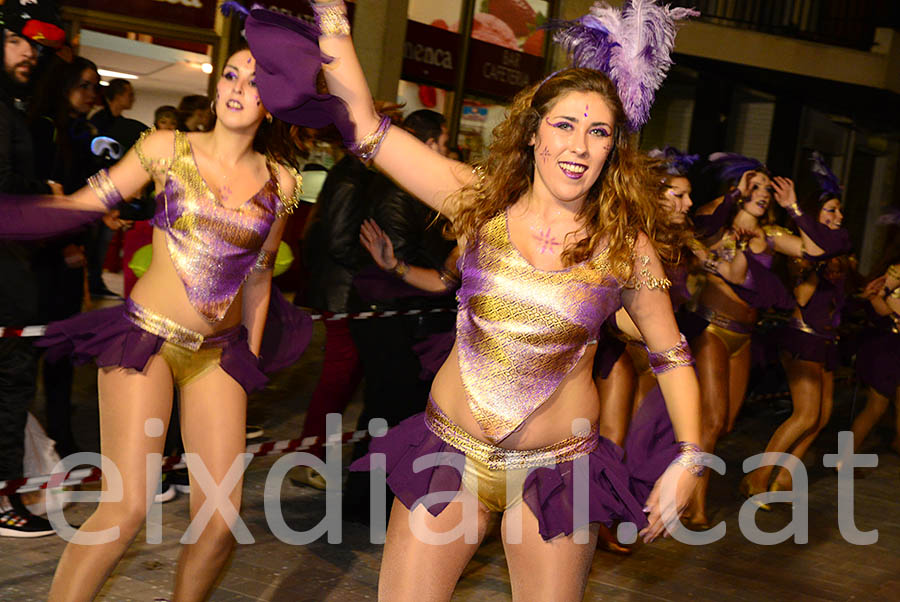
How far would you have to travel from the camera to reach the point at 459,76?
44.2ft

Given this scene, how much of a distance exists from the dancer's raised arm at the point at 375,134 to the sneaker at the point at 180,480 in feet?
11.1

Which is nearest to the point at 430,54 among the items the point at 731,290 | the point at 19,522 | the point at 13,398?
the point at 731,290

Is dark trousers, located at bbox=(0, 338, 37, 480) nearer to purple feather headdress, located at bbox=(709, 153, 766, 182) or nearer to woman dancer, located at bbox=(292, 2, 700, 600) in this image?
woman dancer, located at bbox=(292, 2, 700, 600)

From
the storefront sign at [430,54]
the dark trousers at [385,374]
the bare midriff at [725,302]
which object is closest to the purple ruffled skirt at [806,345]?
the bare midriff at [725,302]

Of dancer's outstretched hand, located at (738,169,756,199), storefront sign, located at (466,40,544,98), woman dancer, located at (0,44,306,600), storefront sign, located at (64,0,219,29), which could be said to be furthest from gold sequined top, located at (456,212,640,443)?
storefront sign, located at (466,40,544,98)

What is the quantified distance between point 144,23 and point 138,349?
7220 mm

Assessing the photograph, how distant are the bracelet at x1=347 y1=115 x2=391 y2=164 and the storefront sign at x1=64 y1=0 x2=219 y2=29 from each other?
767 cm

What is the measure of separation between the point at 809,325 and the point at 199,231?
5082mm

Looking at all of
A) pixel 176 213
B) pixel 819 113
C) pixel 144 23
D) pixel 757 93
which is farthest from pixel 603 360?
pixel 819 113

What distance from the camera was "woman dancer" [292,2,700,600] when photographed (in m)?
2.97

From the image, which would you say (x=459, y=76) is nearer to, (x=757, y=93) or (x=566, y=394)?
(x=757, y=93)

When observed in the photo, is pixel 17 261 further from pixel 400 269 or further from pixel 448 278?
pixel 448 278

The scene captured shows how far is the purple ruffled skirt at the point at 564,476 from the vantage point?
9.80 ft

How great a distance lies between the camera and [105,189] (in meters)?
3.71
